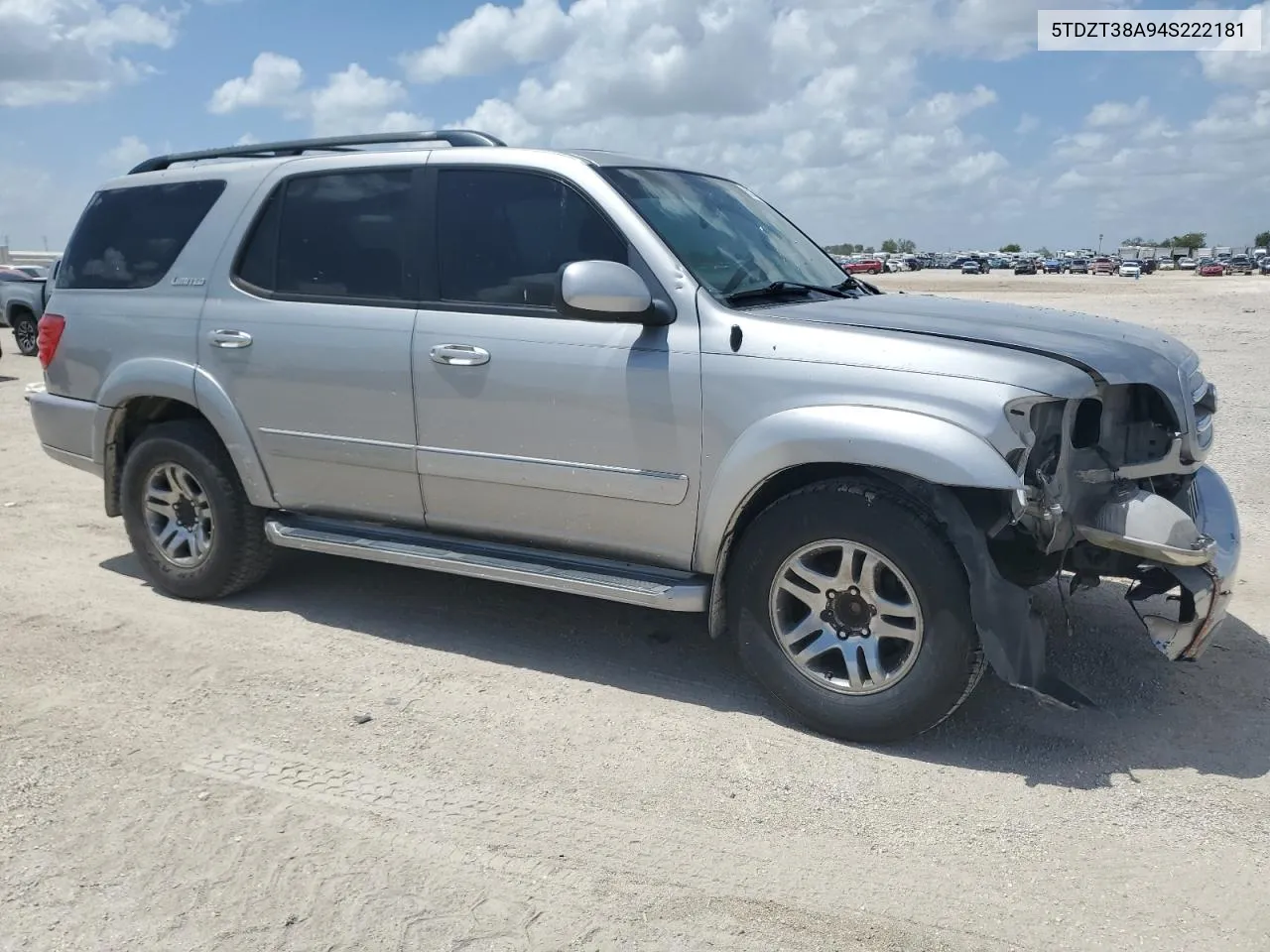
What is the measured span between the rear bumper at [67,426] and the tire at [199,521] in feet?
0.80

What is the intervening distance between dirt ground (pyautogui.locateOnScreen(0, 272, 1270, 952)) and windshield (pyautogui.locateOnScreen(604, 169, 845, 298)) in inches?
65.8

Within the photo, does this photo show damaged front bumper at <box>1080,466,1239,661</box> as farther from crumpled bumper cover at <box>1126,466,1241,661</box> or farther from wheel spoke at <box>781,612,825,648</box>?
wheel spoke at <box>781,612,825,648</box>

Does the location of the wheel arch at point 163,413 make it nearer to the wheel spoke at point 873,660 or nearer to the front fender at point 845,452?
the front fender at point 845,452

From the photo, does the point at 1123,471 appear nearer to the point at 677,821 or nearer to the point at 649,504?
the point at 649,504

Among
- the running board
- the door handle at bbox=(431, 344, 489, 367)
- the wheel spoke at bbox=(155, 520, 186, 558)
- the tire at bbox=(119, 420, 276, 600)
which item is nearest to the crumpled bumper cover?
the running board

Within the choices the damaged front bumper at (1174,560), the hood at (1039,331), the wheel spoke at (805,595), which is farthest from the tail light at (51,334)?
the damaged front bumper at (1174,560)

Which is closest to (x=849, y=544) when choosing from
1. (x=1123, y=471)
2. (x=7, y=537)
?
(x=1123, y=471)

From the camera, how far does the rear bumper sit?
5820 mm

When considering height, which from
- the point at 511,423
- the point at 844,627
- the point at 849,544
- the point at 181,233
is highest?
the point at 181,233

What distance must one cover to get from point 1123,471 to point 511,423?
2.30 meters

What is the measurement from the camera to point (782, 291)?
4.64 metres

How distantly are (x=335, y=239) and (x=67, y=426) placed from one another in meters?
1.98

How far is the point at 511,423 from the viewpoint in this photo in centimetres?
456

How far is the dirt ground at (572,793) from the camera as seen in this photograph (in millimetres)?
3053
